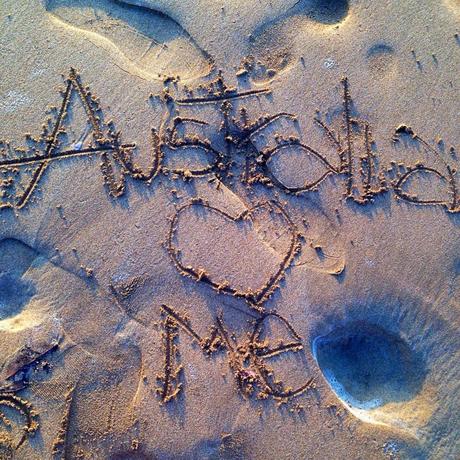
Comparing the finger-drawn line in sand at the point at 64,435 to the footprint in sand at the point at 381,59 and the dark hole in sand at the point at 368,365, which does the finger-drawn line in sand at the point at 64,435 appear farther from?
the footprint in sand at the point at 381,59

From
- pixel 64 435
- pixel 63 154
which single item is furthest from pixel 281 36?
pixel 64 435

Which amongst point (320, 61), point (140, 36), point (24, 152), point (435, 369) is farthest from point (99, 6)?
point (435, 369)

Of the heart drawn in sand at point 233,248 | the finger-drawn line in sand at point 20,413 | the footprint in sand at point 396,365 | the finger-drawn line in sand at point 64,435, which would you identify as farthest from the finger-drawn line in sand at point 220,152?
the finger-drawn line in sand at point 64,435

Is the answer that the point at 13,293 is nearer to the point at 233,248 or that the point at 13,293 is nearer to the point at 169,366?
the point at 169,366

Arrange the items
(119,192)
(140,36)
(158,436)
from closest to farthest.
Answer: (158,436), (119,192), (140,36)

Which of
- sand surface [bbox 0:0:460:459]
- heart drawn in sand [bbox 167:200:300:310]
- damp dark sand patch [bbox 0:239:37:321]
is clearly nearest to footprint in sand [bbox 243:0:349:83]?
sand surface [bbox 0:0:460:459]

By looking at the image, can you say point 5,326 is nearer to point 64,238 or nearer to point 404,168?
point 64,238
